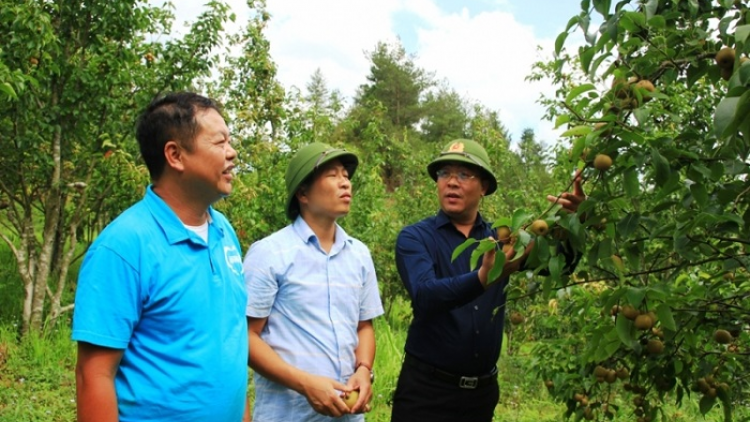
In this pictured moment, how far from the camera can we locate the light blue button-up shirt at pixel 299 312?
2.10 m

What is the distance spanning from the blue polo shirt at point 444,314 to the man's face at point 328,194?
305 millimetres

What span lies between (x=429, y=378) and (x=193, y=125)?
1.21 meters

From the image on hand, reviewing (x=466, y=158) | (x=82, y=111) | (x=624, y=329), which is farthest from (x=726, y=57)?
(x=82, y=111)

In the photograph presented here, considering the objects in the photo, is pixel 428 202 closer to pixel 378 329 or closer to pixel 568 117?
pixel 378 329

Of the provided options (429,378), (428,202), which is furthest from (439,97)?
(429,378)

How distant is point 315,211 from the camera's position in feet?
7.44

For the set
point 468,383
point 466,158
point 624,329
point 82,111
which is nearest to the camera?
point 624,329

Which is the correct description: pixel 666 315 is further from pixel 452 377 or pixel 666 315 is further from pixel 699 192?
pixel 452 377

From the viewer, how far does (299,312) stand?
7.00 feet

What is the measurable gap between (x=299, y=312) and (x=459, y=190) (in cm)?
76

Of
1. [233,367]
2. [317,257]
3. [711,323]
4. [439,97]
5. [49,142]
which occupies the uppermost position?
[439,97]

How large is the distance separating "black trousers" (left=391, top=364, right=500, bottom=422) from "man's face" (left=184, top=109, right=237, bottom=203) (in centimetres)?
105

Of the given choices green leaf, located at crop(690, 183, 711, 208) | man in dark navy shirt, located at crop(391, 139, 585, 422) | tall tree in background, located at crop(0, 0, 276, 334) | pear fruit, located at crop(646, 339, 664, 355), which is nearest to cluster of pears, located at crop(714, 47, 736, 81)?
green leaf, located at crop(690, 183, 711, 208)

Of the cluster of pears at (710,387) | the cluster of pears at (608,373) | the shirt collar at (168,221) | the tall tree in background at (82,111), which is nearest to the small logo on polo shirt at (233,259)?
the shirt collar at (168,221)
